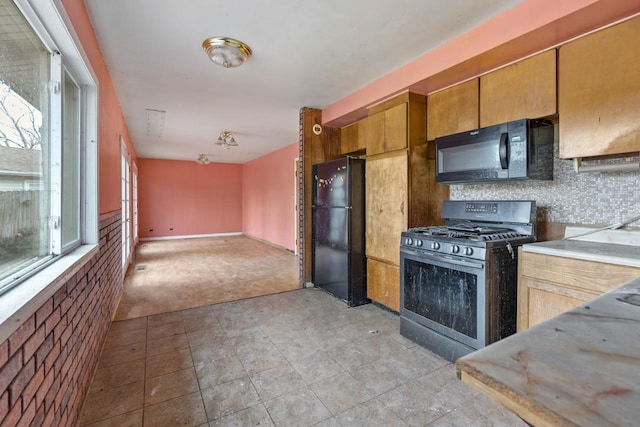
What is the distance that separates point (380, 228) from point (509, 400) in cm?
274

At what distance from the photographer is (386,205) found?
10.1 feet

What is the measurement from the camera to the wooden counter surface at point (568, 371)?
15.4 inches

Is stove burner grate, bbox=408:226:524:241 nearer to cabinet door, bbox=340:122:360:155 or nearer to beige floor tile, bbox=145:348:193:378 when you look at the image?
cabinet door, bbox=340:122:360:155

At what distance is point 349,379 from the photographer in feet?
6.52

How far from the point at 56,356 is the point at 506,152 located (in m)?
2.86

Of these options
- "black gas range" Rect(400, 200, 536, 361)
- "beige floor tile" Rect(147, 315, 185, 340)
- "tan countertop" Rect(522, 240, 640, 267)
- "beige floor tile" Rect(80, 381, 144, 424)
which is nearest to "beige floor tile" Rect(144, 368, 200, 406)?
"beige floor tile" Rect(80, 381, 144, 424)

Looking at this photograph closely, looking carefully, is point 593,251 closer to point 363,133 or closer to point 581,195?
point 581,195

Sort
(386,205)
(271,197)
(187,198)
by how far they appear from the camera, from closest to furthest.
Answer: (386,205)
(271,197)
(187,198)

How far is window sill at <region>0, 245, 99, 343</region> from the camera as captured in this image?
0.86 meters

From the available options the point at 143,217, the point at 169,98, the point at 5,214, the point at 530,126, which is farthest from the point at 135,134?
the point at 530,126

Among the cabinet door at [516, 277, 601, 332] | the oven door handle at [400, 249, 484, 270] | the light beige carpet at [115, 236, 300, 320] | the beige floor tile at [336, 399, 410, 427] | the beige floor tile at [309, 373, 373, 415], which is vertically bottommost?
the beige floor tile at [336, 399, 410, 427]

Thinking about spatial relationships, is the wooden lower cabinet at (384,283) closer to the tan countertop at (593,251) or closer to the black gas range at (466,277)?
the black gas range at (466,277)

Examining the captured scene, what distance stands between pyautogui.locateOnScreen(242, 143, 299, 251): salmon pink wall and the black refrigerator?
3.19 m

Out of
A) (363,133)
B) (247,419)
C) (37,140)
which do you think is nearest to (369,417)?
(247,419)
